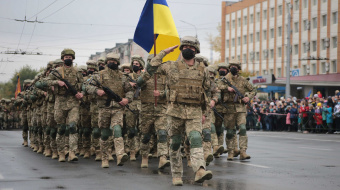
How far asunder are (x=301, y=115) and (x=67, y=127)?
18608 mm

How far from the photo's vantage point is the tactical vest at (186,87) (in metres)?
8.85

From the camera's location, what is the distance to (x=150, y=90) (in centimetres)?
1218

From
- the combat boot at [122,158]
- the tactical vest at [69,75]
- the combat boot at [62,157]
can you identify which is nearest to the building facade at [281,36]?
the tactical vest at [69,75]

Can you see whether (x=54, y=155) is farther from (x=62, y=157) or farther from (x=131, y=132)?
(x=131, y=132)

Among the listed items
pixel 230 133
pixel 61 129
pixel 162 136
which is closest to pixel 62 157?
pixel 61 129

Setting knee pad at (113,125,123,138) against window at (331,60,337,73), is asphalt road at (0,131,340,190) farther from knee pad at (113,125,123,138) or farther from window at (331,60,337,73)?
window at (331,60,337,73)

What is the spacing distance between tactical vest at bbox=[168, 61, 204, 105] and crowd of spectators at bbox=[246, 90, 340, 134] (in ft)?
52.6

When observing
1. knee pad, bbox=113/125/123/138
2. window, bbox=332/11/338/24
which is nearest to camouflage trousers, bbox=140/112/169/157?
knee pad, bbox=113/125/123/138

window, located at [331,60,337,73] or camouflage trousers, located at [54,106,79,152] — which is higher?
window, located at [331,60,337,73]

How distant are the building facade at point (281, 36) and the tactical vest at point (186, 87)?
40380mm

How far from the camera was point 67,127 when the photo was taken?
12883 mm

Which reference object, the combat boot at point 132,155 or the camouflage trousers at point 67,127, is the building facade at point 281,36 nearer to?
the combat boot at point 132,155

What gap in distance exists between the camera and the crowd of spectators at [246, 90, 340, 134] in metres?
27.0

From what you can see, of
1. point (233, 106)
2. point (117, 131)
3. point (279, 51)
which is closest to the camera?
point (117, 131)
